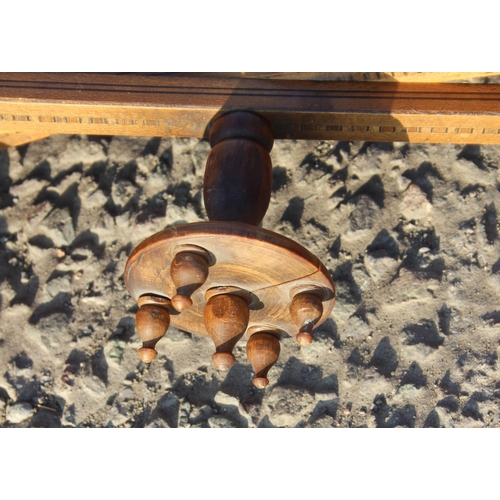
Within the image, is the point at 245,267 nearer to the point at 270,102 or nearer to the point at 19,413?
the point at 270,102

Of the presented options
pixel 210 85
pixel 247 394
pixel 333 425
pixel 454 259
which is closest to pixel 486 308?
pixel 454 259

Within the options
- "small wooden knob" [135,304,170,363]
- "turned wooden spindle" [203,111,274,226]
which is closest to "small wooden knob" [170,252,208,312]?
"small wooden knob" [135,304,170,363]

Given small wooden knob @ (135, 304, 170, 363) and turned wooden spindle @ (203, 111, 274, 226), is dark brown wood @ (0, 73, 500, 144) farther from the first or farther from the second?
small wooden knob @ (135, 304, 170, 363)

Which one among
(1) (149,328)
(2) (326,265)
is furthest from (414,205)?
(1) (149,328)

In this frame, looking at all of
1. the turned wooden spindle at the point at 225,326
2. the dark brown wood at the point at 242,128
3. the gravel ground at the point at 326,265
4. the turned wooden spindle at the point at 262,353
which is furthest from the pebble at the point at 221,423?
the dark brown wood at the point at 242,128

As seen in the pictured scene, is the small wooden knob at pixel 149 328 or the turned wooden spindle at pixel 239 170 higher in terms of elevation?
the turned wooden spindle at pixel 239 170

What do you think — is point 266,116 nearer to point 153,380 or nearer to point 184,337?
point 184,337

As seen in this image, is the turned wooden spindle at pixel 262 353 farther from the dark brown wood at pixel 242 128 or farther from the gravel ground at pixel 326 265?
the dark brown wood at pixel 242 128
